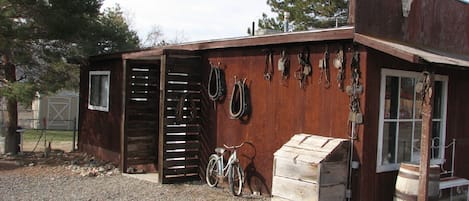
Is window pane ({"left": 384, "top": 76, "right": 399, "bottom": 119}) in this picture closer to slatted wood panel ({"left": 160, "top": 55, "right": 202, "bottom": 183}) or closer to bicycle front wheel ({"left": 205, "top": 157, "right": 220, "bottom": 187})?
bicycle front wheel ({"left": 205, "top": 157, "right": 220, "bottom": 187})

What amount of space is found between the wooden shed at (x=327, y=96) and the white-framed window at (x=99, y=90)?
170 centimetres

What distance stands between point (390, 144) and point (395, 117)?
1.24 ft

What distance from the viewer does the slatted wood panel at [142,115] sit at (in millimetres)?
9672

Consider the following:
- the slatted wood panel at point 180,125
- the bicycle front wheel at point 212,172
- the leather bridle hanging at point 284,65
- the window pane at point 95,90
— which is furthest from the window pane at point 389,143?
the window pane at point 95,90

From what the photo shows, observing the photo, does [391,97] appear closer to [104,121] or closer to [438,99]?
[438,99]

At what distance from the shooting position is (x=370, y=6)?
6.68 metres

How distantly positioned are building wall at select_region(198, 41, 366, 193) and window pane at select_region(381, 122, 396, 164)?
0.56 metres

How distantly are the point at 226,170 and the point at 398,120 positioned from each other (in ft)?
9.27

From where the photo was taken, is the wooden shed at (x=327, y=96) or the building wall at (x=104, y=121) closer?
the wooden shed at (x=327, y=96)

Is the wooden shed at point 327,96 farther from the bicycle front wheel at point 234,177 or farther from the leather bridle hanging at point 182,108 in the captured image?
the bicycle front wheel at point 234,177

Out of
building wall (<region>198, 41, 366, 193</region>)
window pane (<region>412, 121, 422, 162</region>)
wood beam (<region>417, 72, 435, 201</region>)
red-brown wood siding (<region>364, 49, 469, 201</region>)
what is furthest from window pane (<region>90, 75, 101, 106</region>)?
wood beam (<region>417, 72, 435, 201</region>)

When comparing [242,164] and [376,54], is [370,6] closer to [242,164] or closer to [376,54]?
[376,54]

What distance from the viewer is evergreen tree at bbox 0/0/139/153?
10.2m

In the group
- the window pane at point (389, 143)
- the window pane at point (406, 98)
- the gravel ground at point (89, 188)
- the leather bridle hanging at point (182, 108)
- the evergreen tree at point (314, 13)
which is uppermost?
the evergreen tree at point (314, 13)
